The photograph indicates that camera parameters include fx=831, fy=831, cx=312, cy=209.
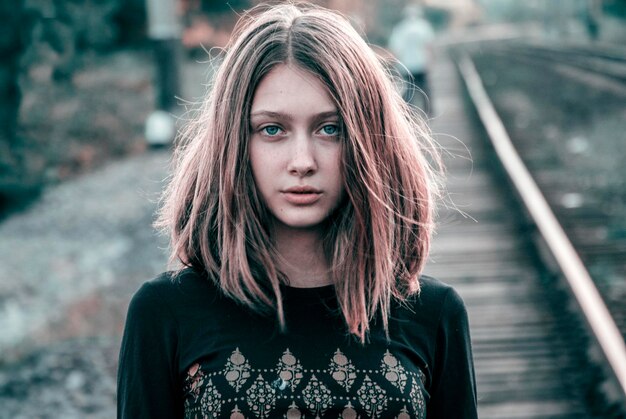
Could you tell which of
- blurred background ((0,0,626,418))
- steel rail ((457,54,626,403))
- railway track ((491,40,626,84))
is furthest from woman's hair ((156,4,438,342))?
railway track ((491,40,626,84))

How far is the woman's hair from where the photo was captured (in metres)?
1.77

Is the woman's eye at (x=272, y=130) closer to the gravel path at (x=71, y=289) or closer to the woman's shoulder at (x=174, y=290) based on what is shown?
the woman's shoulder at (x=174, y=290)

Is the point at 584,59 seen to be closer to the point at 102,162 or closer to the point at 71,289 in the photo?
the point at 102,162

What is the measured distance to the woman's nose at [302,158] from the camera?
5.69ft

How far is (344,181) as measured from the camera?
5.90 ft

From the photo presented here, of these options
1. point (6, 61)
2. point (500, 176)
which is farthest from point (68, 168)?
point (500, 176)

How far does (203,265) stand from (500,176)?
859 centimetres

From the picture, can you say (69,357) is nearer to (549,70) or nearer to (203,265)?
(203,265)

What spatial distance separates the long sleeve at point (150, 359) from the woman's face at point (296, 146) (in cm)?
33

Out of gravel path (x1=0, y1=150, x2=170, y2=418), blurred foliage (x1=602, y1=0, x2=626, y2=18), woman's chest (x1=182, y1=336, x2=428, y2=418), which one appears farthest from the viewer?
blurred foliage (x1=602, y1=0, x2=626, y2=18)

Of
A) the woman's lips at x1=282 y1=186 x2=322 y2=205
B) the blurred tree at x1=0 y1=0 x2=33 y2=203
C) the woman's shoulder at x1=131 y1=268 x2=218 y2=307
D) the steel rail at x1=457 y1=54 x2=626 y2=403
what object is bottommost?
the woman's shoulder at x1=131 y1=268 x2=218 y2=307

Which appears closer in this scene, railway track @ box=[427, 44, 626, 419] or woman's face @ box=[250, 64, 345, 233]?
woman's face @ box=[250, 64, 345, 233]

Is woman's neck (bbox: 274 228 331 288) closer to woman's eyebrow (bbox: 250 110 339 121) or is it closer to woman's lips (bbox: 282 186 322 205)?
woman's lips (bbox: 282 186 322 205)

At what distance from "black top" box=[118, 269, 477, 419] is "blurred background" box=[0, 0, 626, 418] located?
1199 mm
